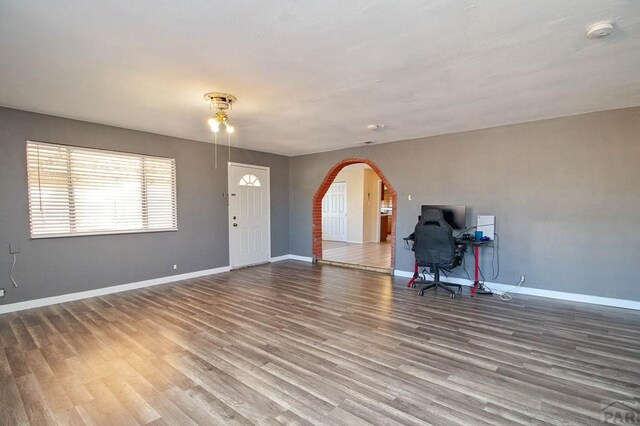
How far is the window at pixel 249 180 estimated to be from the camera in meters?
6.61

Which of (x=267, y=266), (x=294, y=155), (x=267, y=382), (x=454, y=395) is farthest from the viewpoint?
(x=294, y=155)

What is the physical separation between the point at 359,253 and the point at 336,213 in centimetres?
294

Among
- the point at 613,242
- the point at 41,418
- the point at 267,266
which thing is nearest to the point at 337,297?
the point at 267,266

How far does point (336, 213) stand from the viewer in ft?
35.8

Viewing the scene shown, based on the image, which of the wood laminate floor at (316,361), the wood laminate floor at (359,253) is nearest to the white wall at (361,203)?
the wood laminate floor at (359,253)

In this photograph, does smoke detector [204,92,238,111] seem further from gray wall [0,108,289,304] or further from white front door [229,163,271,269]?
white front door [229,163,271,269]

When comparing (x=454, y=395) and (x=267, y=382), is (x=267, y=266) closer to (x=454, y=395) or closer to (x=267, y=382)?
(x=267, y=382)

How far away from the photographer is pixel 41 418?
196 cm

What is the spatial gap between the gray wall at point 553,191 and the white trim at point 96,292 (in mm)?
4341

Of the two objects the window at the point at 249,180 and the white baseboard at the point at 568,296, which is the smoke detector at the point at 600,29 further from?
the window at the point at 249,180

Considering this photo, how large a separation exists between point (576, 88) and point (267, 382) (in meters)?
4.19

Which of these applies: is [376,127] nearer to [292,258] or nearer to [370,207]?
[292,258]

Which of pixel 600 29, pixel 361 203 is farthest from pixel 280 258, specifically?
pixel 600 29

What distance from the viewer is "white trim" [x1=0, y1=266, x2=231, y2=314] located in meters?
3.93
